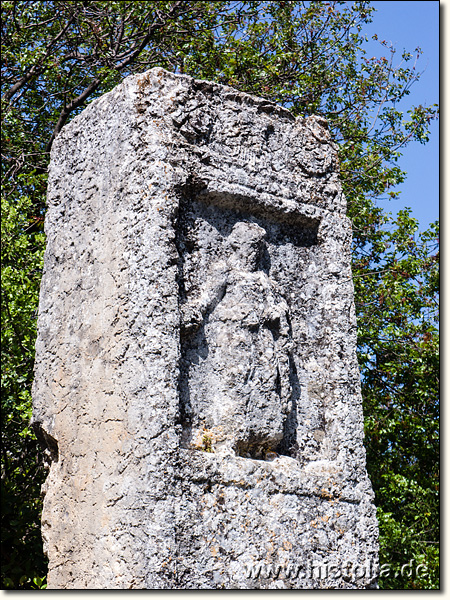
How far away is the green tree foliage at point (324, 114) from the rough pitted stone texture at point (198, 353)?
3.54m

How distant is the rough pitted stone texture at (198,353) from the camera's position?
295 centimetres

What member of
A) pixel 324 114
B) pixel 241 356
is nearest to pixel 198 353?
pixel 241 356

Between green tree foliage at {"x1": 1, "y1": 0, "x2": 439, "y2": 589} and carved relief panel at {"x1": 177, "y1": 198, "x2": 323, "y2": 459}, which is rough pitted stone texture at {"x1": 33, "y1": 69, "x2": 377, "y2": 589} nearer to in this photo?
carved relief panel at {"x1": 177, "y1": 198, "x2": 323, "y2": 459}

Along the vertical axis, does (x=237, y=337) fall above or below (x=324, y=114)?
below

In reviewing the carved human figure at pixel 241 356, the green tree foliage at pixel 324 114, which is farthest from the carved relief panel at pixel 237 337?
the green tree foliage at pixel 324 114

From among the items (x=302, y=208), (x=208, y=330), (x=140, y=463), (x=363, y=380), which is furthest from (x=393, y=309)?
(x=140, y=463)

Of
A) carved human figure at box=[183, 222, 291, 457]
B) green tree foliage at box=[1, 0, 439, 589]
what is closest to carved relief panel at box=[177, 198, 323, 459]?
carved human figure at box=[183, 222, 291, 457]

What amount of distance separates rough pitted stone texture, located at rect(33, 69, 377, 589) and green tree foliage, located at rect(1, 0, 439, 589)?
3537 mm

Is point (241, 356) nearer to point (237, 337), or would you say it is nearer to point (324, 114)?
point (237, 337)

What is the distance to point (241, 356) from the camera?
3.34 metres

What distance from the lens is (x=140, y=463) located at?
114 inches

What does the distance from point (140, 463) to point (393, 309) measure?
5.54m

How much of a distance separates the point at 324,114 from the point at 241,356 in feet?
17.7

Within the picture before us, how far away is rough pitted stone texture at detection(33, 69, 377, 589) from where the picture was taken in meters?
2.95
